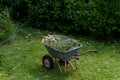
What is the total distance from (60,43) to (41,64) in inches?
30.6

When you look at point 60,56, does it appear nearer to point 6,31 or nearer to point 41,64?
point 41,64

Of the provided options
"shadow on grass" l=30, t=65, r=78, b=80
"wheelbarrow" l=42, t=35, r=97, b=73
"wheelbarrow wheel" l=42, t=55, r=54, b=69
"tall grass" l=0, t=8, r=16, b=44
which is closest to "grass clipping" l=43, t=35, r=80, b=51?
"wheelbarrow" l=42, t=35, r=97, b=73

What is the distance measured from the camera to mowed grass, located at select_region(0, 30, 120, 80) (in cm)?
601

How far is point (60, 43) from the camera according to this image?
6020mm

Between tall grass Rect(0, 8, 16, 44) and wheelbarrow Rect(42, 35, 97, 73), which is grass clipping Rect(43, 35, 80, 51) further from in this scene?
tall grass Rect(0, 8, 16, 44)

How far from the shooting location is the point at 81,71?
6184mm

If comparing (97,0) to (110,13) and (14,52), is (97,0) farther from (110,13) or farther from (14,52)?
(14,52)

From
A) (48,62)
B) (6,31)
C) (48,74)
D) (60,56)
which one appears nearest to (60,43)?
(60,56)

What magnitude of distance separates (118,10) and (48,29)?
216 cm

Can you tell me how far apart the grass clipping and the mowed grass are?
554 millimetres

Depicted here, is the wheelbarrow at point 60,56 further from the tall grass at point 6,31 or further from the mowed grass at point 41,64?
the tall grass at point 6,31

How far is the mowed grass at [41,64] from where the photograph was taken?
19.7 ft

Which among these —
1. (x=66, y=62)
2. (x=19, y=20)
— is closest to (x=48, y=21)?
(x=19, y=20)

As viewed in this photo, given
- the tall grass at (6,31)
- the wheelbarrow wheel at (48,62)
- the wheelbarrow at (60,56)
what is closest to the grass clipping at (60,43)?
the wheelbarrow at (60,56)
